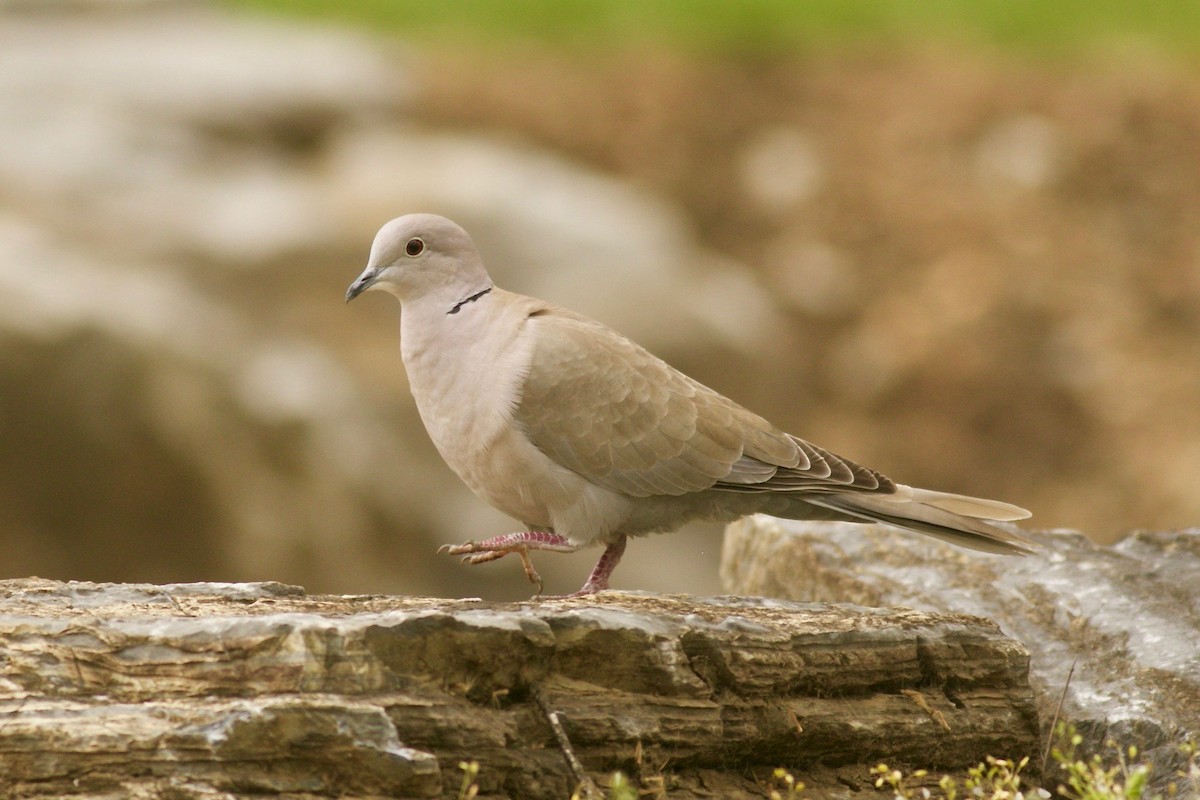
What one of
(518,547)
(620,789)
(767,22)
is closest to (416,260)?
(518,547)

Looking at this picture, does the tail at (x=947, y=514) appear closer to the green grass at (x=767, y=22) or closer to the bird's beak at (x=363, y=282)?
the bird's beak at (x=363, y=282)

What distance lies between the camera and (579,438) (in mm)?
4551

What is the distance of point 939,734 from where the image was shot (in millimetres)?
3984

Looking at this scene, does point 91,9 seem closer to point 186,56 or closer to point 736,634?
point 186,56

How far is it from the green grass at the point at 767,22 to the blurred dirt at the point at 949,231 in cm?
33

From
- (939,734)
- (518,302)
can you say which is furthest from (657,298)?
(939,734)

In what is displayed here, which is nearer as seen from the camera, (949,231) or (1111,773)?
(1111,773)

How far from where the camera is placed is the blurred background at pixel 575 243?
7.77 meters

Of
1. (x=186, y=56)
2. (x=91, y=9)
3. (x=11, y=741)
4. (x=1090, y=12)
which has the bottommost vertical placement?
(x=11, y=741)

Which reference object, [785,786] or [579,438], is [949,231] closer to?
[579,438]

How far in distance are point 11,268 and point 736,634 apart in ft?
18.9

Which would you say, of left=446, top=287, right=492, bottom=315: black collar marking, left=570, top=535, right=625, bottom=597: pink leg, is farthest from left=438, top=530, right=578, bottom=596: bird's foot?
left=446, top=287, right=492, bottom=315: black collar marking

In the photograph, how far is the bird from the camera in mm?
4516

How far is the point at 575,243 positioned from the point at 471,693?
720cm
